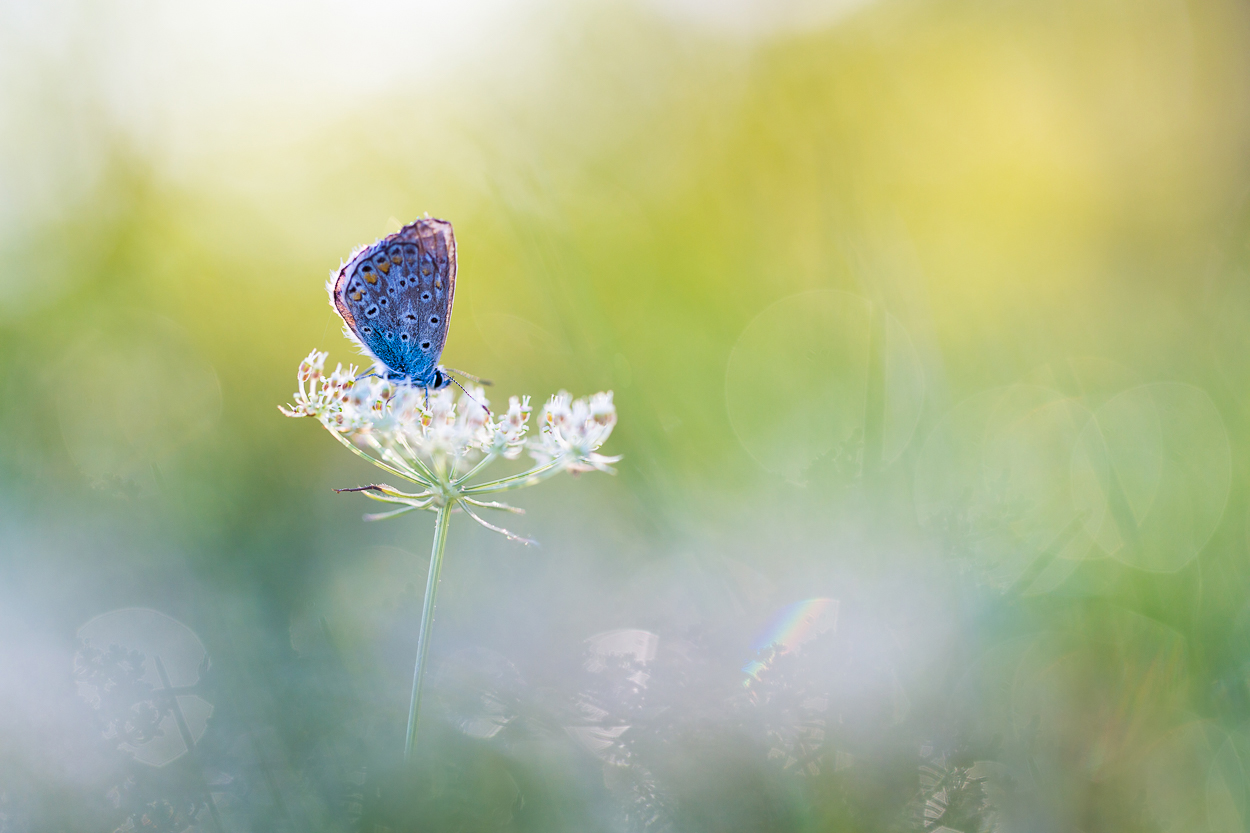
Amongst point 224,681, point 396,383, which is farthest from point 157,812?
point 396,383

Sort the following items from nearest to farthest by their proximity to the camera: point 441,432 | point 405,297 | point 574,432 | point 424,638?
A: point 424,638, point 441,432, point 574,432, point 405,297

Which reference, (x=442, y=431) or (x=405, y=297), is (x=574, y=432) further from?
(x=405, y=297)

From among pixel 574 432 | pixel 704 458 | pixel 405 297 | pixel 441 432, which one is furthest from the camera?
pixel 704 458

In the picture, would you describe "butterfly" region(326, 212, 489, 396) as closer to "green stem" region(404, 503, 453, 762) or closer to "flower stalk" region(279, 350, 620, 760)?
"flower stalk" region(279, 350, 620, 760)

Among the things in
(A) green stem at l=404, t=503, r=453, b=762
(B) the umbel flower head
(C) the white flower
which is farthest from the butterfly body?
(A) green stem at l=404, t=503, r=453, b=762

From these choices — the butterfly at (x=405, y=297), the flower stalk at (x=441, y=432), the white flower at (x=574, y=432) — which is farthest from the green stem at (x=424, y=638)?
the butterfly at (x=405, y=297)

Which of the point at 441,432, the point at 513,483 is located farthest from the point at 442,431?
the point at 513,483

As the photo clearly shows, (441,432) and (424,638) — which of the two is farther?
(441,432)

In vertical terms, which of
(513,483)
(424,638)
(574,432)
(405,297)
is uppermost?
(405,297)
